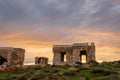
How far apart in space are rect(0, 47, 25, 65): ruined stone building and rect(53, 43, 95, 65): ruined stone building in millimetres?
7564

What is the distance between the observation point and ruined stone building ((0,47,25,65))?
4747 cm

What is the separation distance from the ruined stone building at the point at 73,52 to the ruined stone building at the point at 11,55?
24.8ft

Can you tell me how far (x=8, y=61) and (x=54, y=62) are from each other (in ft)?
31.1

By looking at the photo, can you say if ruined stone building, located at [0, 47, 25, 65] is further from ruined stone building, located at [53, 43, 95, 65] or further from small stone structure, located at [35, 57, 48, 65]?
ruined stone building, located at [53, 43, 95, 65]

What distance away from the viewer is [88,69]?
3366 cm

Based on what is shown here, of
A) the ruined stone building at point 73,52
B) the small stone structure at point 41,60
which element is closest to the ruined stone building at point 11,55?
the small stone structure at point 41,60

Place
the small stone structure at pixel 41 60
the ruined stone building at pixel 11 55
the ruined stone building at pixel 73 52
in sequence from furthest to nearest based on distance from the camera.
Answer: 1. the small stone structure at pixel 41 60
2. the ruined stone building at pixel 11 55
3. the ruined stone building at pixel 73 52

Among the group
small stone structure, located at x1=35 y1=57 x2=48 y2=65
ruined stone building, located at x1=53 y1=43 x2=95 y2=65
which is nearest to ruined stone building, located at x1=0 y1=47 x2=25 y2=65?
small stone structure, located at x1=35 y1=57 x2=48 y2=65

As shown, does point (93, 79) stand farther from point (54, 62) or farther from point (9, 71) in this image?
point (54, 62)

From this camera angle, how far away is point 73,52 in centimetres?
4569

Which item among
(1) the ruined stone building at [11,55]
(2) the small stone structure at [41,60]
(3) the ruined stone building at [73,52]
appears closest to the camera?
(3) the ruined stone building at [73,52]

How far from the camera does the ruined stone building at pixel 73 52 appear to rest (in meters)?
45.0

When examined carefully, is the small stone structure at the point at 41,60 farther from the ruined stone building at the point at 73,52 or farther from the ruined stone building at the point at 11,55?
the ruined stone building at the point at 73,52

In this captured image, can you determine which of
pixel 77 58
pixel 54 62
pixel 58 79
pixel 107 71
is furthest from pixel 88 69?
pixel 54 62
